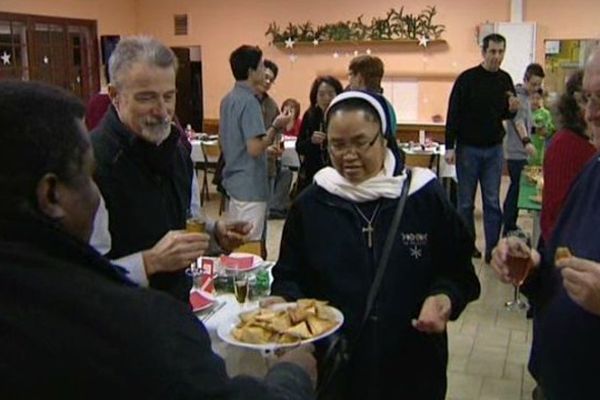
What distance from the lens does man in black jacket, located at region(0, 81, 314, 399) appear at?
803 mm

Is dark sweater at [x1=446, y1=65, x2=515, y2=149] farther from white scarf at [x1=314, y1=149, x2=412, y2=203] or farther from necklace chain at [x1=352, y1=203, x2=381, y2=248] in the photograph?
necklace chain at [x1=352, y1=203, x2=381, y2=248]

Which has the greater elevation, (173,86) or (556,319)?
(173,86)

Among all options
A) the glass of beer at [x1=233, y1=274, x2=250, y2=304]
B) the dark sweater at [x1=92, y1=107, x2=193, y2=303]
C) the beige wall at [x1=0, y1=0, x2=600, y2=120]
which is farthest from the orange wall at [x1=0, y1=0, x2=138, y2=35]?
the dark sweater at [x1=92, y1=107, x2=193, y2=303]

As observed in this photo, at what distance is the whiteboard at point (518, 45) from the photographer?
8484mm

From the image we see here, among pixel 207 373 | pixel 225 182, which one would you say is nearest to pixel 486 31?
pixel 225 182

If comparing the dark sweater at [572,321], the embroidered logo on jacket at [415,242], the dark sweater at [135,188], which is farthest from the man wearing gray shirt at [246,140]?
the dark sweater at [572,321]

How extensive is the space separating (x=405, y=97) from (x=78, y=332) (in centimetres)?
875

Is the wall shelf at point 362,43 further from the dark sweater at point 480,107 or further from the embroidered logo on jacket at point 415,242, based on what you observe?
the embroidered logo on jacket at point 415,242

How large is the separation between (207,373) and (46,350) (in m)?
0.22

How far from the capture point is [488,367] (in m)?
3.52

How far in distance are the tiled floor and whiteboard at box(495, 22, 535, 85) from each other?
15.3 ft

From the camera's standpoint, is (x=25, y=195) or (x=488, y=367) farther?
(x=488, y=367)

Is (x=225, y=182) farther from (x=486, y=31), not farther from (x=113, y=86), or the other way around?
(x=486, y=31)

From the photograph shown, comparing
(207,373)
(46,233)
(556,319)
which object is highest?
(46,233)
